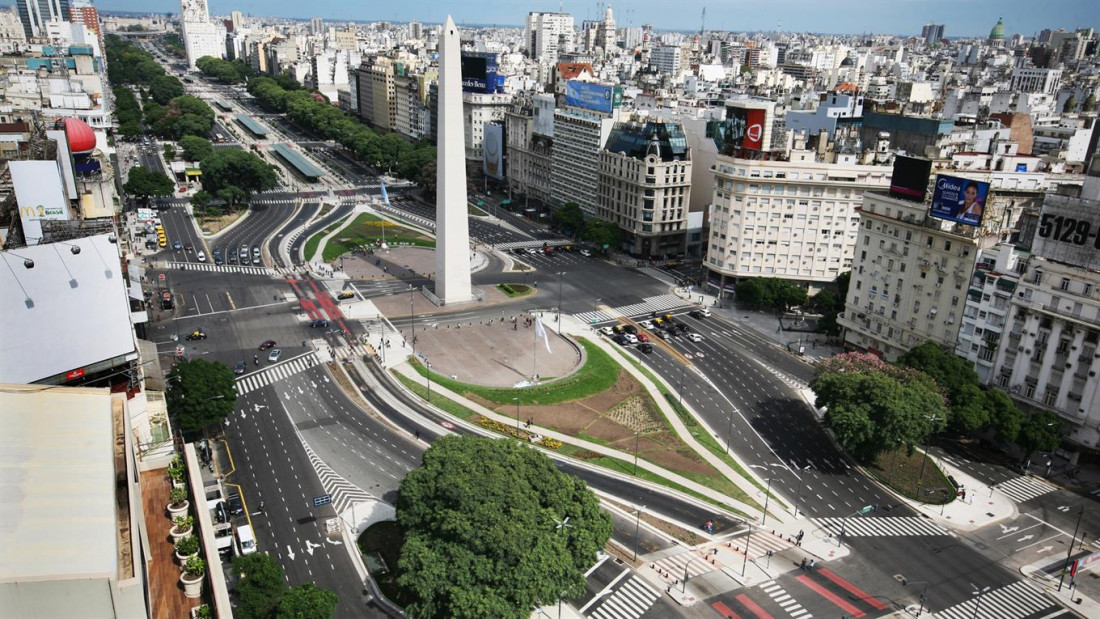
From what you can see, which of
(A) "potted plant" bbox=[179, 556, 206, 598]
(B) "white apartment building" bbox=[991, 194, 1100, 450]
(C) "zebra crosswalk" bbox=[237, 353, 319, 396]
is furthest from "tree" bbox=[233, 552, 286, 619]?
(B) "white apartment building" bbox=[991, 194, 1100, 450]

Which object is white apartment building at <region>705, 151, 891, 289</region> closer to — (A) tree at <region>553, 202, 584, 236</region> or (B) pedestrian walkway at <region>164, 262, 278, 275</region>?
(A) tree at <region>553, 202, 584, 236</region>

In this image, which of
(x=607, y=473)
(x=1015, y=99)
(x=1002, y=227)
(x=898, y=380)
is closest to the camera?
(x=607, y=473)

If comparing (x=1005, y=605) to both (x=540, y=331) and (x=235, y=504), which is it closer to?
(x=540, y=331)

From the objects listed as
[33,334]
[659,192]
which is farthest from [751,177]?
[33,334]

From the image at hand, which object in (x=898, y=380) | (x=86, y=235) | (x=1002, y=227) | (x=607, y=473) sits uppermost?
(x=86, y=235)

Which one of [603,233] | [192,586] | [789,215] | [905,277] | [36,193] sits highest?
[36,193]

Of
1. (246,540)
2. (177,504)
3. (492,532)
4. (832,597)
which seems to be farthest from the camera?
(246,540)

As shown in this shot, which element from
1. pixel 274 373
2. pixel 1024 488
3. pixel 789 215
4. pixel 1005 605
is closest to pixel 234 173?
pixel 274 373

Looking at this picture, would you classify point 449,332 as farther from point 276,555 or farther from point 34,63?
point 34,63
